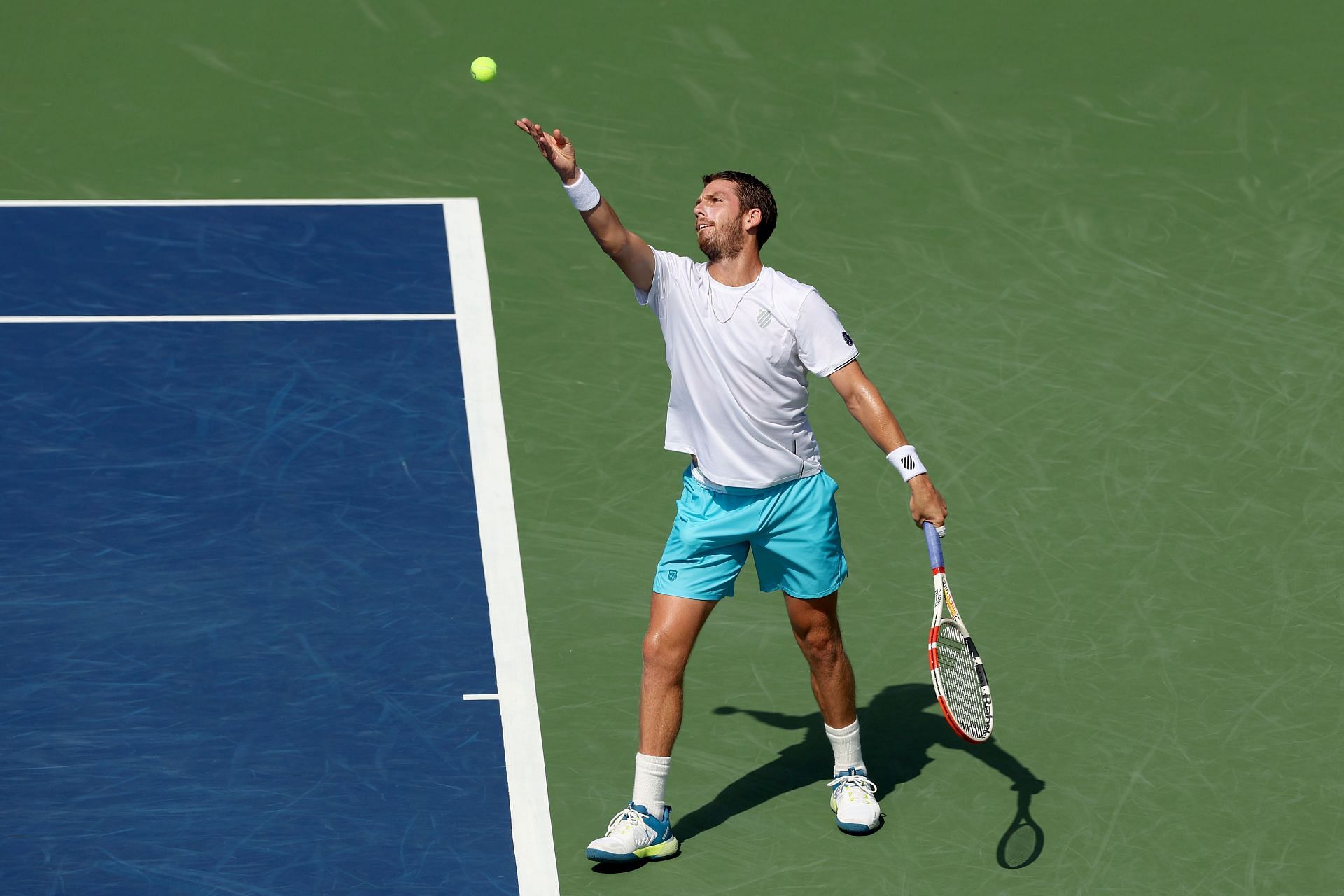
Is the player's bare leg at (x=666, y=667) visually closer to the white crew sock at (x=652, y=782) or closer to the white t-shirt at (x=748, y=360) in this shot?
the white crew sock at (x=652, y=782)

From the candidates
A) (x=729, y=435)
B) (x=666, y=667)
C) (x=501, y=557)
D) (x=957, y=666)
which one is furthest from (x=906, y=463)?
(x=501, y=557)

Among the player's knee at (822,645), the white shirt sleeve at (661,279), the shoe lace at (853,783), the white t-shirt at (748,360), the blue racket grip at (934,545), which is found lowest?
the shoe lace at (853,783)

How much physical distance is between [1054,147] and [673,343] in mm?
5915

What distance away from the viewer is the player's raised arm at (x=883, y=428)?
7.26 m

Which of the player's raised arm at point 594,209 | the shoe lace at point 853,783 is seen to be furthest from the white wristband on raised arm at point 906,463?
the shoe lace at point 853,783

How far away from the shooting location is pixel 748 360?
24.3ft

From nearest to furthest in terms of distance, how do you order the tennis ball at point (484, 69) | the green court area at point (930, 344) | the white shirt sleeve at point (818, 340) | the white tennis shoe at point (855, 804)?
the white shirt sleeve at point (818, 340), the white tennis shoe at point (855, 804), the green court area at point (930, 344), the tennis ball at point (484, 69)

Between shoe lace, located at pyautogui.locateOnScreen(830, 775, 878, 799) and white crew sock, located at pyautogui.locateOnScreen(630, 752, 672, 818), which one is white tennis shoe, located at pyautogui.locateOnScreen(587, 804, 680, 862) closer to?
white crew sock, located at pyautogui.locateOnScreen(630, 752, 672, 818)

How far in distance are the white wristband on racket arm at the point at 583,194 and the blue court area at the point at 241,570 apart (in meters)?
2.20

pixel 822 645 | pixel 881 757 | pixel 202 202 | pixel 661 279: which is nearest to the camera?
pixel 661 279

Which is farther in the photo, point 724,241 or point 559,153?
point 724,241

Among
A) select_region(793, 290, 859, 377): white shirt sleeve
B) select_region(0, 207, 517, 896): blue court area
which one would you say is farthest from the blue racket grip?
select_region(0, 207, 517, 896): blue court area

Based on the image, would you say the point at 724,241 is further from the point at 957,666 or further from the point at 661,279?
the point at 957,666

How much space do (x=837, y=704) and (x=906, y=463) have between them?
1.03 metres
